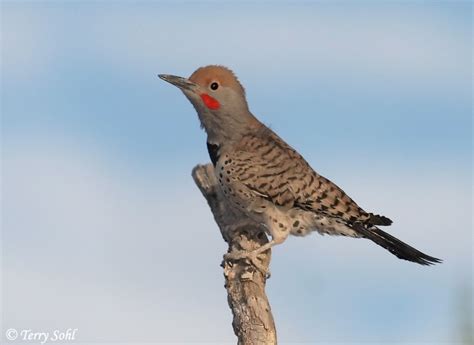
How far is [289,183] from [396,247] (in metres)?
1.31

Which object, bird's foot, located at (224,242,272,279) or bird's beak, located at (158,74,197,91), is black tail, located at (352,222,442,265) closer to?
bird's foot, located at (224,242,272,279)

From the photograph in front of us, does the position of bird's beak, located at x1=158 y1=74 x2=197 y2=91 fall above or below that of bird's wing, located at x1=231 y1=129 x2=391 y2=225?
above

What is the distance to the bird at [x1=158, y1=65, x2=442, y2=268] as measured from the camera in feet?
30.4

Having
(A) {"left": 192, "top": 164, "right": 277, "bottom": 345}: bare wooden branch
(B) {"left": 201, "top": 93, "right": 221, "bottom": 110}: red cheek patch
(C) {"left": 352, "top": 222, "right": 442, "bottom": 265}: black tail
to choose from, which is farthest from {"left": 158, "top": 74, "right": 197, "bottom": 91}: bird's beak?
(C) {"left": 352, "top": 222, "right": 442, "bottom": 265}: black tail

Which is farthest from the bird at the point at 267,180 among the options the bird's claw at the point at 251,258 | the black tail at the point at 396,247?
the bird's claw at the point at 251,258

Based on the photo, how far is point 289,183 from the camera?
9.36 metres

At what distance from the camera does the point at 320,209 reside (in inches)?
368

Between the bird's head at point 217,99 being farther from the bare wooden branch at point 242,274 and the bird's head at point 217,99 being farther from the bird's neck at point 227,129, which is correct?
the bare wooden branch at point 242,274

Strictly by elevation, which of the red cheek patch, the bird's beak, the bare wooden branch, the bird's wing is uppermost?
the bird's beak

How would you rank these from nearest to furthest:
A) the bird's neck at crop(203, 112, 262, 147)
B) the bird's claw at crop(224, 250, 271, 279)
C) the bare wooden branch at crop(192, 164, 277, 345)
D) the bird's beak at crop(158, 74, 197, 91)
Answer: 1. the bare wooden branch at crop(192, 164, 277, 345)
2. the bird's claw at crop(224, 250, 271, 279)
3. the bird's beak at crop(158, 74, 197, 91)
4. the bird's neck at crop(203, 112, 262, 147)

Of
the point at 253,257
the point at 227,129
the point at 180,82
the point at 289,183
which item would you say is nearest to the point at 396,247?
the point at 289,183

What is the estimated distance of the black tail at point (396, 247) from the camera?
9.31 metres

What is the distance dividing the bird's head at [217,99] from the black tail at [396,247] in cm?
177

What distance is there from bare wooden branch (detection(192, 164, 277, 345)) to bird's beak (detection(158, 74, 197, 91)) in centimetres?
95
